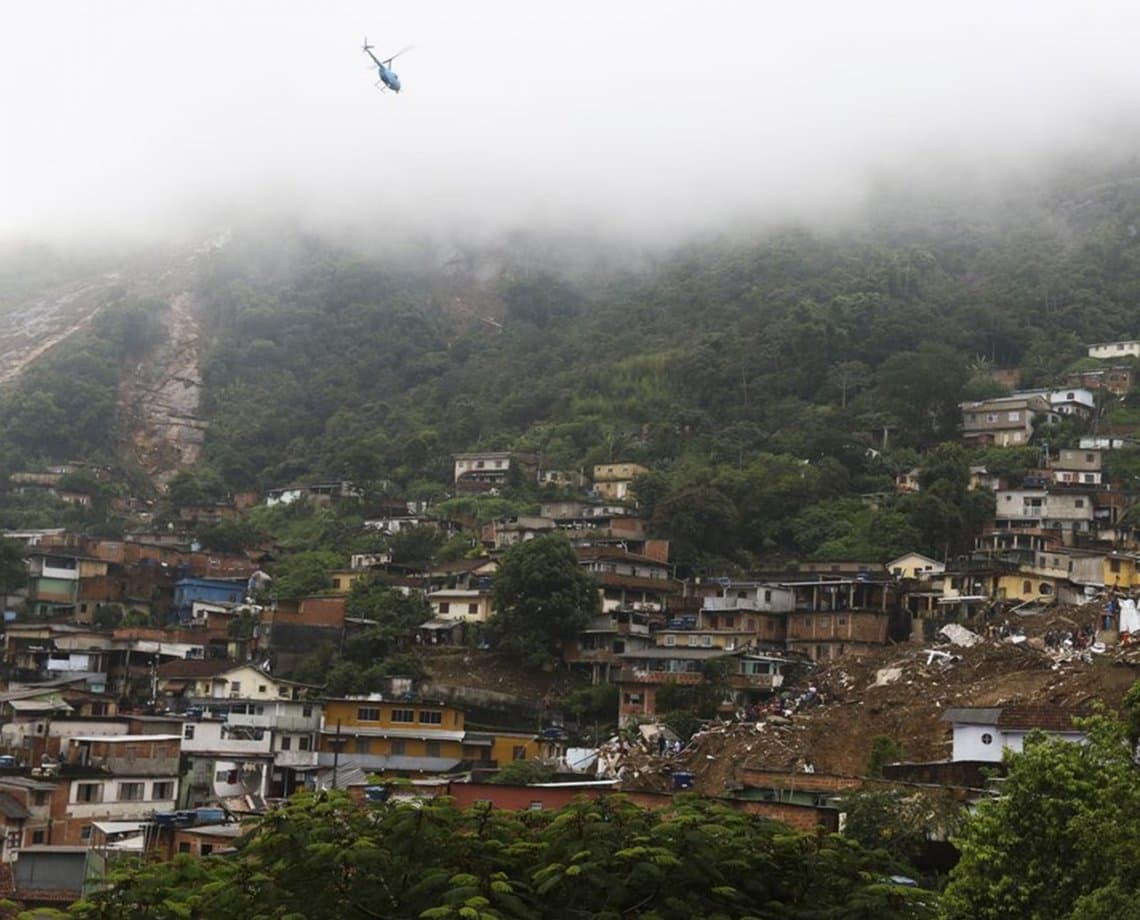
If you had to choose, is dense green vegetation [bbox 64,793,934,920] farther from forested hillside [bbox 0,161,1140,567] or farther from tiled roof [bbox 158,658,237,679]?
forested hillside [bbox 0,161,1140,567]

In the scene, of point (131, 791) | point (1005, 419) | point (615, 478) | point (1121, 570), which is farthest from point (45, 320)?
point (1121, 570)

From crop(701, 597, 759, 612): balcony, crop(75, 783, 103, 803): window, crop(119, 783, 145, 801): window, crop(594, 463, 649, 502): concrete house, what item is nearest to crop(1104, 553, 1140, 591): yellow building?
crop(701, 597, 759, 612): balcony

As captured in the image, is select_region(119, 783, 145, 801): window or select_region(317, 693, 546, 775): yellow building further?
select_region(317, 693, 546, 775): yellow building

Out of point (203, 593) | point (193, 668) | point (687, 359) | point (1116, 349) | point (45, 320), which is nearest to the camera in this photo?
point (193, 668)

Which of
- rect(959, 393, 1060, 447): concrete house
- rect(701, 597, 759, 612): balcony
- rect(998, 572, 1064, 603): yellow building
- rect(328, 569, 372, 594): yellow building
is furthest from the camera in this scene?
rect(959, 393, 1060, 447): concrete house

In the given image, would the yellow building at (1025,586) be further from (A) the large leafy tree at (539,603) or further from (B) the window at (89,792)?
(B) the window at (89,792)

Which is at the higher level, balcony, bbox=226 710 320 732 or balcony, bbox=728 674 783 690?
balcony, bbox=728 674 783 690

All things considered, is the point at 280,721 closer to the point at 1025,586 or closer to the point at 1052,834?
the point at 1025,586
